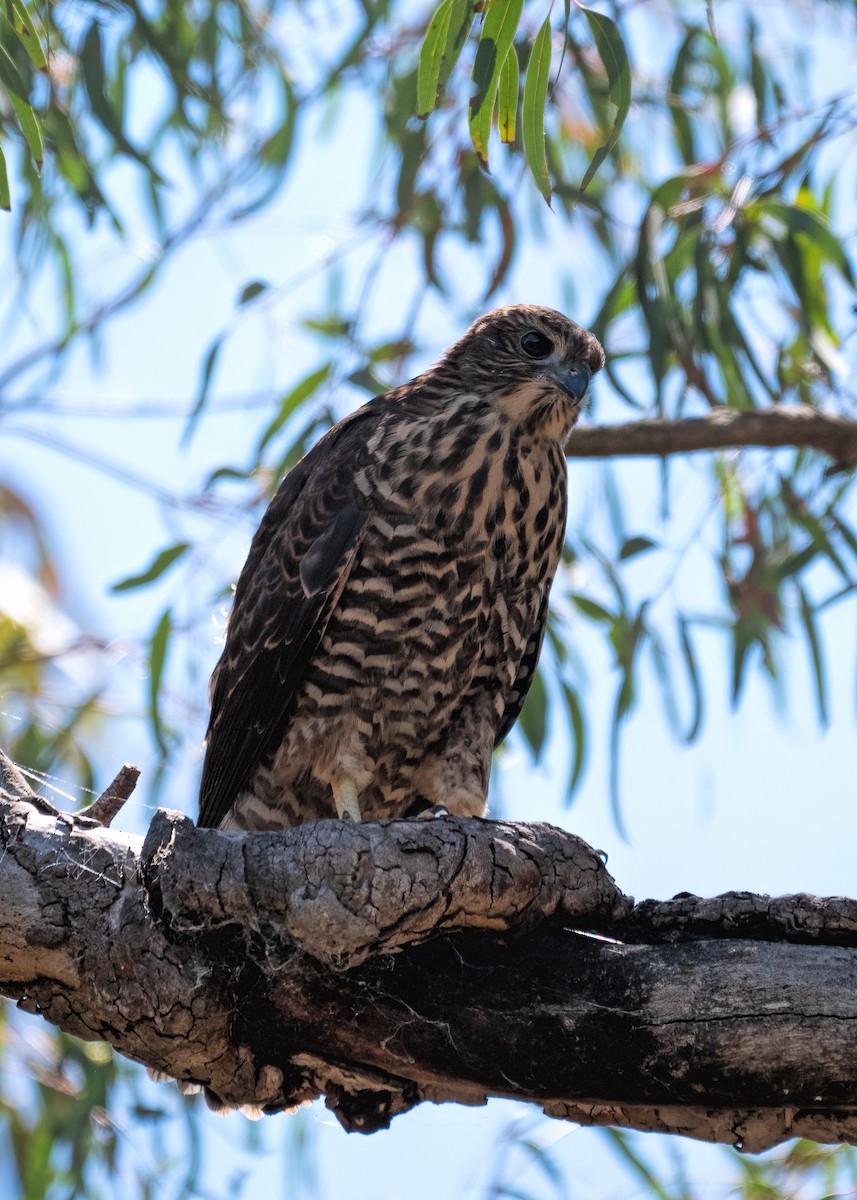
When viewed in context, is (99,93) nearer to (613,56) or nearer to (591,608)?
(613,56)

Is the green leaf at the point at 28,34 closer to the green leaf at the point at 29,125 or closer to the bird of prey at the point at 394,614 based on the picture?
the green leaf at the point at 29,125

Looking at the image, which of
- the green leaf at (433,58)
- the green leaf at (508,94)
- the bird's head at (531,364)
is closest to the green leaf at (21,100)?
the green leaf at (433,58)

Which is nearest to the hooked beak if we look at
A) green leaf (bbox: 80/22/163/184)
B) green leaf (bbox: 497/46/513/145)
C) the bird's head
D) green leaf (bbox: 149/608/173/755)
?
the bird's head

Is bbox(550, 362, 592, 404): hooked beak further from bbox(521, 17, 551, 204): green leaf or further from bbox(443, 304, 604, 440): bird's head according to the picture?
bbox(521, 17, 551, 204): green leaf

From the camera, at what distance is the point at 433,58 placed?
8.59 ft

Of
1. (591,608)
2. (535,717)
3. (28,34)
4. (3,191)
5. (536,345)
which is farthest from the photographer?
(591,608)

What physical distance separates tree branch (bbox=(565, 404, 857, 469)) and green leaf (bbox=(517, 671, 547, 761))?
0.73 meters

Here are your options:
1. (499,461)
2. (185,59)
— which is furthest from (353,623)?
(185,59)

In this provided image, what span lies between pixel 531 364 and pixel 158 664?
152cm

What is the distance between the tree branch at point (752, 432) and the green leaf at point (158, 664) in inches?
53.6

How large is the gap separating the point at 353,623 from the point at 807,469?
212 cm

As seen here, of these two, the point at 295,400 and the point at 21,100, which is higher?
the point at 295,400

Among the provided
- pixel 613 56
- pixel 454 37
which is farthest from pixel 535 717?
pixel 454 37

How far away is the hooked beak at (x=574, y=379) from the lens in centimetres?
368
